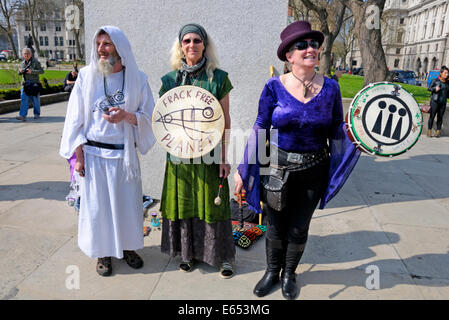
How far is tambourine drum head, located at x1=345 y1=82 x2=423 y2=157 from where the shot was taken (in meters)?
2.31

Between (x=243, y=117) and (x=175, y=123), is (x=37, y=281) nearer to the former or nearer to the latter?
(x=175, y=123)

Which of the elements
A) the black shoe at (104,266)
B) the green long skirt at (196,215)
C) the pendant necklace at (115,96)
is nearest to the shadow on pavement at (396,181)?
the green long skirt at (196,215)

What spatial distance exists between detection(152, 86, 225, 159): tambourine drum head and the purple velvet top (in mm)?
311

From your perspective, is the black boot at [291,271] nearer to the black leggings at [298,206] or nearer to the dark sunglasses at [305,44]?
the black leggings at [298,206]

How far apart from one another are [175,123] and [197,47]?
0.59 metres

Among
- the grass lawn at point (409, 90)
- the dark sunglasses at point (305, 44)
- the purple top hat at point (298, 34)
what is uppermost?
the purple top hat at point (298, 34)

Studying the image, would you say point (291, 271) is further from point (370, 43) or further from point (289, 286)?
point (370, 43)

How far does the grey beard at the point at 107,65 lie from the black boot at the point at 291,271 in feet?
6.44

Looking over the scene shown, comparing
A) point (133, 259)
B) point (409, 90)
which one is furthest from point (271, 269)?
point (409, 90)

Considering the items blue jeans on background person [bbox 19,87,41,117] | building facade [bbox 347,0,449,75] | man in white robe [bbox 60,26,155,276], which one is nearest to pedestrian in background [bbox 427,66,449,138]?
man in white robe [bbox 60,26,155,276]

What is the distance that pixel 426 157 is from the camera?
761cm

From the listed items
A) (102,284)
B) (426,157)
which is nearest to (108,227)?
(102,284)

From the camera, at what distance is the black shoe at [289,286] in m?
2.74

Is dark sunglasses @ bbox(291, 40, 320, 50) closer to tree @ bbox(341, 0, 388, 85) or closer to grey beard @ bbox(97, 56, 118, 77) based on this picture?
grey beard @ bbox(97, 56, 118, 77)
